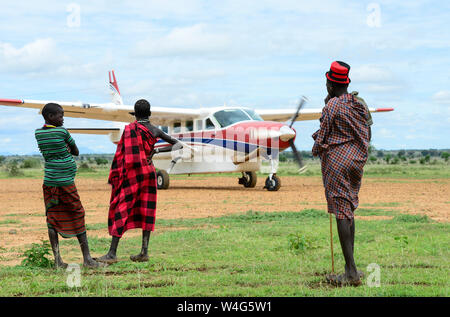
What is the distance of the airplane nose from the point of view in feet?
57.8

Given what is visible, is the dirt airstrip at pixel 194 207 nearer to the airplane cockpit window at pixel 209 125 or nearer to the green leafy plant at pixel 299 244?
the airplane cockpit window at pixel 209 125

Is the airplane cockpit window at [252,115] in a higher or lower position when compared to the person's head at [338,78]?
lower

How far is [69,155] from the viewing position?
246 inches

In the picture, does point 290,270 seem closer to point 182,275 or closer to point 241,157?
point 182,275

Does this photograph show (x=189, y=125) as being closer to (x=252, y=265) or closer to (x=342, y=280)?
(x=252, y=265)

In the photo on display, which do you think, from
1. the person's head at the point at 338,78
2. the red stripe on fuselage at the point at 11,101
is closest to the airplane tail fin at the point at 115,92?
the red stripe on fuselage at the point at 11,101

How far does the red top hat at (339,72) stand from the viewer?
544 centimetres

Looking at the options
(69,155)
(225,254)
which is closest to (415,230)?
(225,254)

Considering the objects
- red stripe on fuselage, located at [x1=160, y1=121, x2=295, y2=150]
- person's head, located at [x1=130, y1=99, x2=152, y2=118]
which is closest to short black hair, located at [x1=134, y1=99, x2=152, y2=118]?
person's head, located at [x1=130, y1=99, x2=152, y2=118]

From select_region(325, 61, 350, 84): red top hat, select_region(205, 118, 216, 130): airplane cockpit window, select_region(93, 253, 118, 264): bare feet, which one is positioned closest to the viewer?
select_region(325, 61, 350, 84): red top hat

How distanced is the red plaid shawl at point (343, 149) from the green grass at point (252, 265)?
2.54 feet

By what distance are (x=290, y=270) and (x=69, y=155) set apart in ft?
8.56

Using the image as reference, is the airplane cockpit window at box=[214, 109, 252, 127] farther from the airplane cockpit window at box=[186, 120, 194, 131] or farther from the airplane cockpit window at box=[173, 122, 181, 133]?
the airplane cockpit window at box=[173, 122, 181, 133]

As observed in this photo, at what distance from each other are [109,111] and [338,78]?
16428 millimetres
